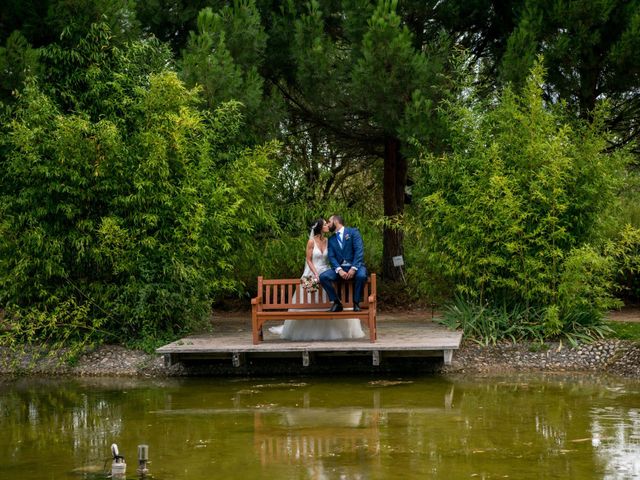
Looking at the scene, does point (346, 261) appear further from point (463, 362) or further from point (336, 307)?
point (463, 362)

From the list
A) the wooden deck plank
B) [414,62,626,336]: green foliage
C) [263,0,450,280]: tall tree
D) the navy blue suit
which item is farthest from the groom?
[263,0,450,280]: tall tree

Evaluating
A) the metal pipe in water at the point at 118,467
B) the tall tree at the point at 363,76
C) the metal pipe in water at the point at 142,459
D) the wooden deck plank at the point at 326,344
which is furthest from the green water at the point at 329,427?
the tall tree at the point at 363,76

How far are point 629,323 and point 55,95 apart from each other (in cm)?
868

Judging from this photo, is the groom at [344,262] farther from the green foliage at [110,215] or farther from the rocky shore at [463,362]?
the green foliage at [110,215]

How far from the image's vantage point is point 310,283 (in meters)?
11.9

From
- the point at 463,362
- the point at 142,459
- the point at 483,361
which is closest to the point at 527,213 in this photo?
the point at 483,361

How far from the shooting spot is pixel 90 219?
12648 millimetres

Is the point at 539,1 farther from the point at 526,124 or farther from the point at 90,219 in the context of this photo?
the point at 90,219

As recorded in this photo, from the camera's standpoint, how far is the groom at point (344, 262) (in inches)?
464

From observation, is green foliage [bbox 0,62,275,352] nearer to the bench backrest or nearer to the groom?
the bench backrest

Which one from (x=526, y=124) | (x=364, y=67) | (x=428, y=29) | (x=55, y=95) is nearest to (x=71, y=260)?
(x=55, y=95)

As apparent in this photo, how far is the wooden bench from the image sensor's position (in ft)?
38.0

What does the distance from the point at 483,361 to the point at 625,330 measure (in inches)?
89.1

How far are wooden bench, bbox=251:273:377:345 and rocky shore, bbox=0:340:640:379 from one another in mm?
824
